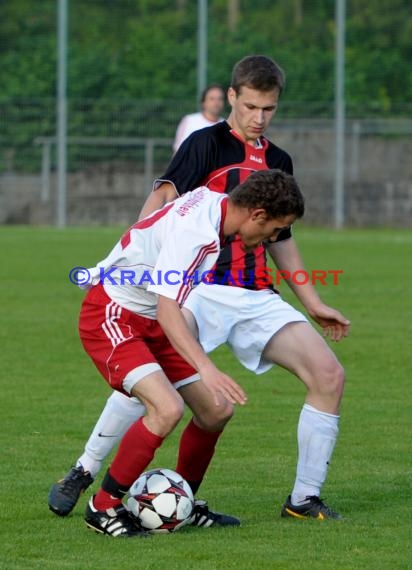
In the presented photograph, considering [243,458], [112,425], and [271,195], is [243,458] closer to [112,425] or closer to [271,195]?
[112,425]

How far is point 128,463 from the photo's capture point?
223 inches

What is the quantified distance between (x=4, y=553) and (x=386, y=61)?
26766 mm

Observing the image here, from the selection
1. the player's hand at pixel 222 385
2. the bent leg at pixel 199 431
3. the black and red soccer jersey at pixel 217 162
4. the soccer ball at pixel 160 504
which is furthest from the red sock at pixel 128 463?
the black and red soccer jersey at pixel 217 162

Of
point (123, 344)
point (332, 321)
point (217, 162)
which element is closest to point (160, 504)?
point (123, 344)

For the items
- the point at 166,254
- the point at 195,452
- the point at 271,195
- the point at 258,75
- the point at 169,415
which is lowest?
the point at 195,452

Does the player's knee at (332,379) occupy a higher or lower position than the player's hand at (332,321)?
lower

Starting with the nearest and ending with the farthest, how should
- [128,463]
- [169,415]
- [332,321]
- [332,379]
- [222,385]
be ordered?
[222,385] → [169,415] → [128,463] → [332,379] → [332,321]

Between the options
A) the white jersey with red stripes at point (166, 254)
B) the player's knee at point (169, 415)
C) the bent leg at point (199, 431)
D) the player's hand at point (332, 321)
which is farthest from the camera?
the player's hand at point (332, 321)

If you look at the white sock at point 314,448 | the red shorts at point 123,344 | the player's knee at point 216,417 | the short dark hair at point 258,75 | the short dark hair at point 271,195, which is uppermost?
the short dark hair at point 258,75

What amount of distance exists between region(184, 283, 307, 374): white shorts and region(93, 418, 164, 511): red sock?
0.61 meters

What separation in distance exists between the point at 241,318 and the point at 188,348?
0.94m

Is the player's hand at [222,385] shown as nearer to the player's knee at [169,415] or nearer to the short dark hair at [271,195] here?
the player's knee at [169,415]

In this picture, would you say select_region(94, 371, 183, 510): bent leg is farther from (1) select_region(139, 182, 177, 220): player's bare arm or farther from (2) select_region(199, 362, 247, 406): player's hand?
(1) select_region(139, 182, 177, 220): player's bare arm

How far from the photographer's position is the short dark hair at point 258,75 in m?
6.41
